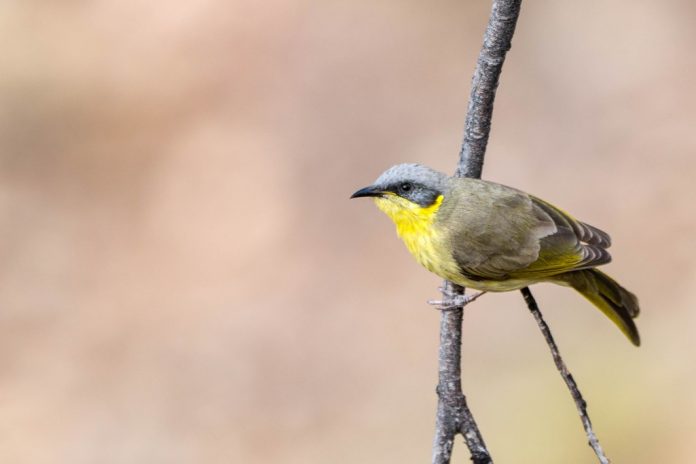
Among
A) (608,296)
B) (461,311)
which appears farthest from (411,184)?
(608,296)

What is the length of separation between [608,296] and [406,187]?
1.22 metres

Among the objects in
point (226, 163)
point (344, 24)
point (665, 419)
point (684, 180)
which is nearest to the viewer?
point (665, 419)

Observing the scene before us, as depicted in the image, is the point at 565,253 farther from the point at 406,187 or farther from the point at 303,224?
the point at 303,224

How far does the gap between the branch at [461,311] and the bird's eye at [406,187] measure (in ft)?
1.65

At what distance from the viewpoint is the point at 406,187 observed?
4.40 m

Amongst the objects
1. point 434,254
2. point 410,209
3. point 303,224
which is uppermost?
point 303,224

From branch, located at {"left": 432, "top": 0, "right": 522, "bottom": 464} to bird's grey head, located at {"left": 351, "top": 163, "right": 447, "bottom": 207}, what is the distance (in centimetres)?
46

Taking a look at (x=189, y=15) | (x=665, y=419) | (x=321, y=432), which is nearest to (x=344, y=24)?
(x=189, y=15)

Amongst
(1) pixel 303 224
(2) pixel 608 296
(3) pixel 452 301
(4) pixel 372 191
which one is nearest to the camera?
(3) pixel 452 301

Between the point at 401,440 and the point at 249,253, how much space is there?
8.18ft

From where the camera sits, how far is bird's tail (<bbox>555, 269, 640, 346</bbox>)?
4637 mm

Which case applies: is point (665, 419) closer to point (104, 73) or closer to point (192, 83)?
point (192, 83)

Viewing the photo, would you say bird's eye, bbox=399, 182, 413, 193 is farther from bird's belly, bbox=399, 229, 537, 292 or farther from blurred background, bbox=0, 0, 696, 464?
blurred background, bbox=0, 0, 696, 464

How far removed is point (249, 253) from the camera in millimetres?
8734
